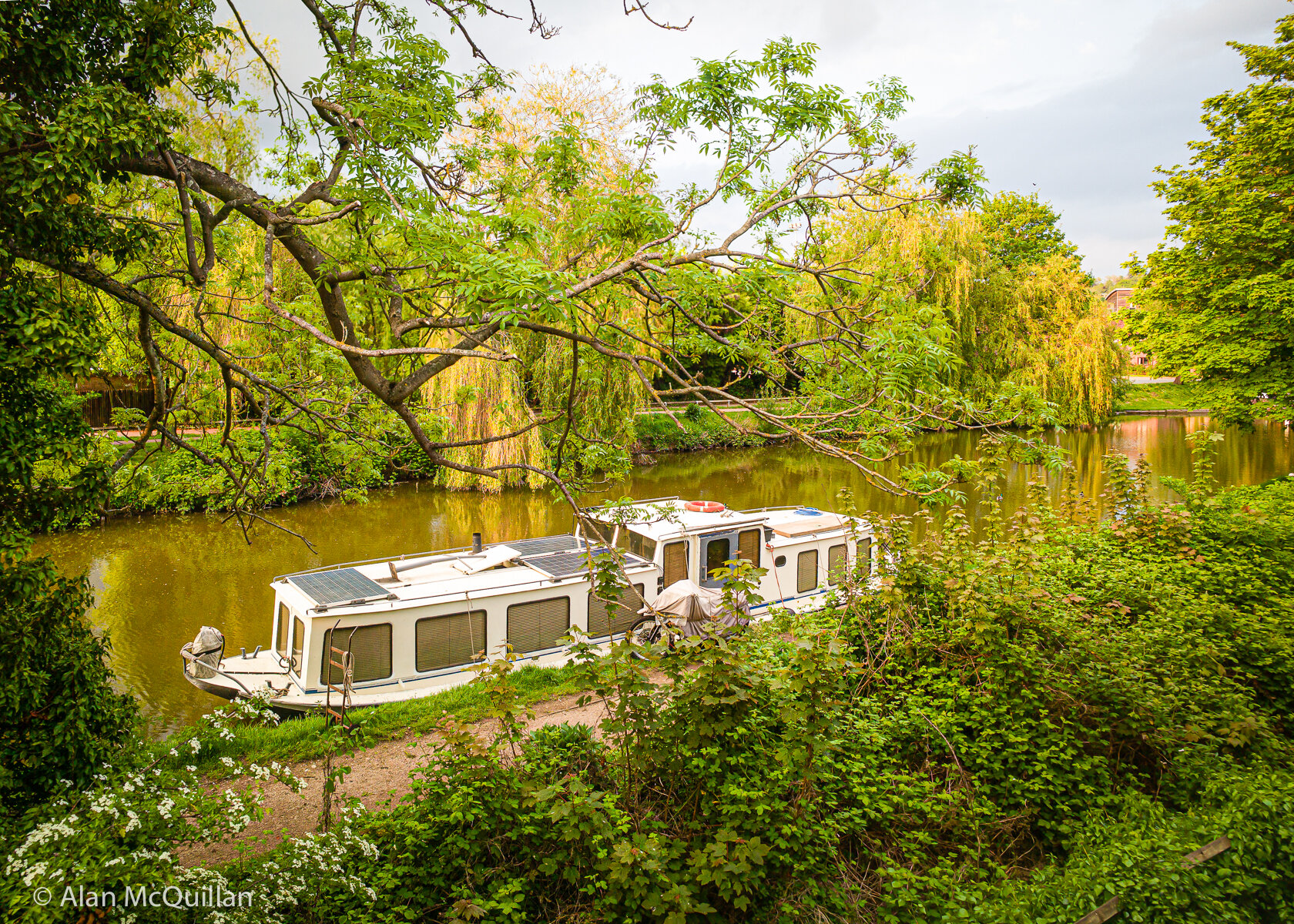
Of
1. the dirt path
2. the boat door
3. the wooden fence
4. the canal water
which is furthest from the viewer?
the canal water

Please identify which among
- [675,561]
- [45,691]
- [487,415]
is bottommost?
[675,561]

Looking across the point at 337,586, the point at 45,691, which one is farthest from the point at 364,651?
the point at 45,691

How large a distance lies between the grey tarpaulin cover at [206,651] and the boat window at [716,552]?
6.87 metres

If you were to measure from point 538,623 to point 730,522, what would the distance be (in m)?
3.59

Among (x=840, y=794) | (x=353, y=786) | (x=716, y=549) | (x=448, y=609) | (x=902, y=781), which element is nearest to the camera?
(x=840, y=794)

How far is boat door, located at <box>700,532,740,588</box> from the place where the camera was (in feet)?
37.8

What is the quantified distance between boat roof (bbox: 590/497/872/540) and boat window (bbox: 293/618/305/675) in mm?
4611

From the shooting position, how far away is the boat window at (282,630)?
9.36 metres

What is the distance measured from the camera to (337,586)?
9320 millimetres

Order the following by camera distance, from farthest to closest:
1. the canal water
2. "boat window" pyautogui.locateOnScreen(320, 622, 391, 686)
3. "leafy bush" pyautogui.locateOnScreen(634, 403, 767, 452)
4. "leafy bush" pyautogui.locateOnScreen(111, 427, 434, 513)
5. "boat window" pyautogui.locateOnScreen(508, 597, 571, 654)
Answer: "leafy bush" pyautogui.locateOnScreen(634, 403, 767, 452) → the canal water → "boat window" pyautogui.locateOnScreen(508, 597, 571, 654) → "boat window" pyautogui.locateOnScreen(320, 622, 391, 686) → "leafy bush" pyautogui.locateOnScreen(111, 427, 434, 513)

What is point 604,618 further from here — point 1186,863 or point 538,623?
point 1186,863

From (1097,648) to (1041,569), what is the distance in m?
2.03

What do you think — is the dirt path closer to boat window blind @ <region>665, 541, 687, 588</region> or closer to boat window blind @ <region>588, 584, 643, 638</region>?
boat window blind @ <region>588, 584, 643, 638</region>

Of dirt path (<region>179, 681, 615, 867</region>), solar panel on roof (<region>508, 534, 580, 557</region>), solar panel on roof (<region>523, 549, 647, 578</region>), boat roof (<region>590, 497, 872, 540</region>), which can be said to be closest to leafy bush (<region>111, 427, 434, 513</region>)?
solar panel on roof (<region>508, 534, 580, 557</region>)
